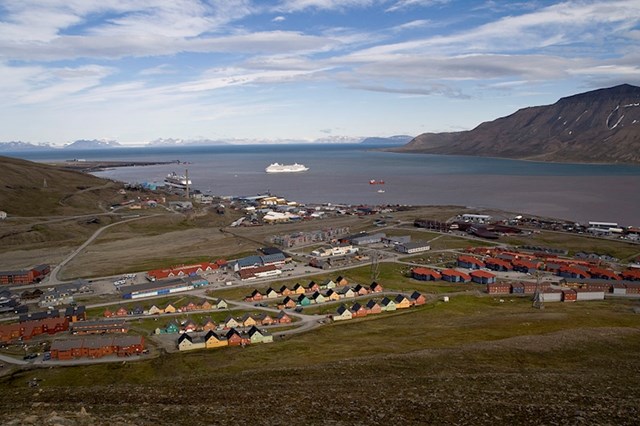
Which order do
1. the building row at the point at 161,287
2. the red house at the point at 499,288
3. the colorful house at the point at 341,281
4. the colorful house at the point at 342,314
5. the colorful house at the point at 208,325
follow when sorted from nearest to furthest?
the colorful house at the point at 208,325 → the colorful house at the point at 342,314 → the building row at the point at 161,287 → the red house at the point at 499,288 → the colorful house at the point at 341,281

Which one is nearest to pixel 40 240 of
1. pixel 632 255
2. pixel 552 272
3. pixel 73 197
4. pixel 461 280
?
pixel 73 197

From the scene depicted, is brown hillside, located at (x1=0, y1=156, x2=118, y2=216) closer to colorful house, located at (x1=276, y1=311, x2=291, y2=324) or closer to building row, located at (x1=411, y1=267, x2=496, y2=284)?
colorful house, located at (x1=276, y1=311, x2=291, y2=324)

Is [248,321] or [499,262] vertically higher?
[499,262]

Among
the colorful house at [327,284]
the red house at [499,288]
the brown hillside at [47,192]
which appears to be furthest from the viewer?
the brown hillside at [47,192]

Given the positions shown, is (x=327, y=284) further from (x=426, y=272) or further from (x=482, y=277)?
(x=482, y=277)

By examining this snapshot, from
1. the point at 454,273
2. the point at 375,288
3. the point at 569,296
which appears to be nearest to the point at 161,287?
the point at 375,288

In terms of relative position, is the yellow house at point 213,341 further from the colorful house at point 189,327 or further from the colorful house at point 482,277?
the colorful house at point 482,277

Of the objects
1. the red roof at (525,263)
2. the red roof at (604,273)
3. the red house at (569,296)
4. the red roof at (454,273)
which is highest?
the red roof at (525,263)

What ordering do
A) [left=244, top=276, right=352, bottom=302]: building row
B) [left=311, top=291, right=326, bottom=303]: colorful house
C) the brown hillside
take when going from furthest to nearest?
1. the brown hillside
2. [left=244, top=276, right=352, bottom=302]: building row
3. [left=311, top=291, right=326, bottom=303]: colorful house

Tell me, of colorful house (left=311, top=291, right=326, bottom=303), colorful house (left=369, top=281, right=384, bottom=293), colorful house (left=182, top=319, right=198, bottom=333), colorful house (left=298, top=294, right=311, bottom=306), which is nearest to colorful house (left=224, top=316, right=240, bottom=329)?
colorful house (left=182, top=319, right=198, bottom=333)

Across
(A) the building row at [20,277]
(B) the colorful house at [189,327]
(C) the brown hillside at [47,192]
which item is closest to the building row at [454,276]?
(B) the colorful house at [189,327]
